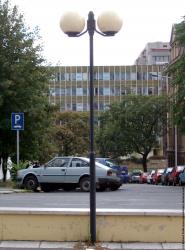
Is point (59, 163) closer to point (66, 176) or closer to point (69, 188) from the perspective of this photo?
point (66, 176)

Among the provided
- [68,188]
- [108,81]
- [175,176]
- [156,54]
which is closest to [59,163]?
[68,188]

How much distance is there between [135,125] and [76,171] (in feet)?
181

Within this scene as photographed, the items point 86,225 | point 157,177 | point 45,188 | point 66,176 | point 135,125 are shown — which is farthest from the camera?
point 135,125

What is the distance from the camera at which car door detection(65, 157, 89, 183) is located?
2550cm

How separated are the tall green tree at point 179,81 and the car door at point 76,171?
14.1 m

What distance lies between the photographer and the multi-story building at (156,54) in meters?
156

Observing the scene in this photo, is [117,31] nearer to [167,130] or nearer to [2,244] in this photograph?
[2,244]

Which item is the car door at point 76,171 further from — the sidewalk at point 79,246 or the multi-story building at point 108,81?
the multi-story building at point 108,81

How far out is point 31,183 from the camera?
26.3 meters

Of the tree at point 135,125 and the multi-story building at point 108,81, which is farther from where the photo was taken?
the multi-story building at point 108,81

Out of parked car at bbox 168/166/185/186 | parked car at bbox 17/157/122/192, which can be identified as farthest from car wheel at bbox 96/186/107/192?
parked car at bbox 168/166/185/186

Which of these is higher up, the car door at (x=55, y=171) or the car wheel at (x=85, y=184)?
the car door at (x=55, y=171)

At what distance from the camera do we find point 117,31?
442 inches

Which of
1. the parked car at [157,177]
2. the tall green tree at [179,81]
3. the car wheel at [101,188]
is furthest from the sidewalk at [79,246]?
the parked car at [157,177]
